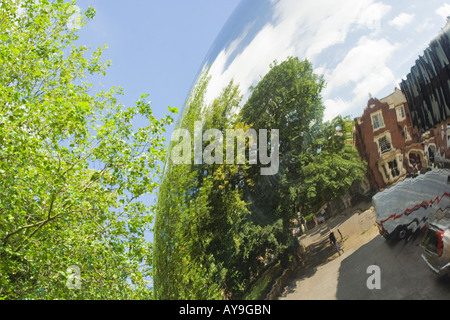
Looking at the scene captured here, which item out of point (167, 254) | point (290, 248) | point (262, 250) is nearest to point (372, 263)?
point (290, 248)

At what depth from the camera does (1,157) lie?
1070 cm

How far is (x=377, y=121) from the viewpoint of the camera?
226 centimetres

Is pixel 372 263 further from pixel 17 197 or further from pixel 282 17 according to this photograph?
pixel 17 197

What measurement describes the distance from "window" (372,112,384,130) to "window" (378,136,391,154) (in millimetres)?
68

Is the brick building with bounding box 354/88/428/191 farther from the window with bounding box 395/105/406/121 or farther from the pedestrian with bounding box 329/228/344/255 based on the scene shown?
the pedestrian with bounding box 329/228/344/255

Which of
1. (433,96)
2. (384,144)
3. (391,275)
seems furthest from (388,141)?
(391,275)

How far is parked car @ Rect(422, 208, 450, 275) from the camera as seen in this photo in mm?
2078

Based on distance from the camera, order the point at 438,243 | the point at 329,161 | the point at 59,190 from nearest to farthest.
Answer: the point at 438,243, the point at 329,161, the point at 59,190

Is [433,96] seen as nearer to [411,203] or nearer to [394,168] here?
[394,168]

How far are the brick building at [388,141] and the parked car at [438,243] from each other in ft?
0.89

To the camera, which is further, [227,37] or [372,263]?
[227,37]

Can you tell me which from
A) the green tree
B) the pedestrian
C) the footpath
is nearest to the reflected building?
the footpath

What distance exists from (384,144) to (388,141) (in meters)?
0.03

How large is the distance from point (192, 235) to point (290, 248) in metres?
0.71
